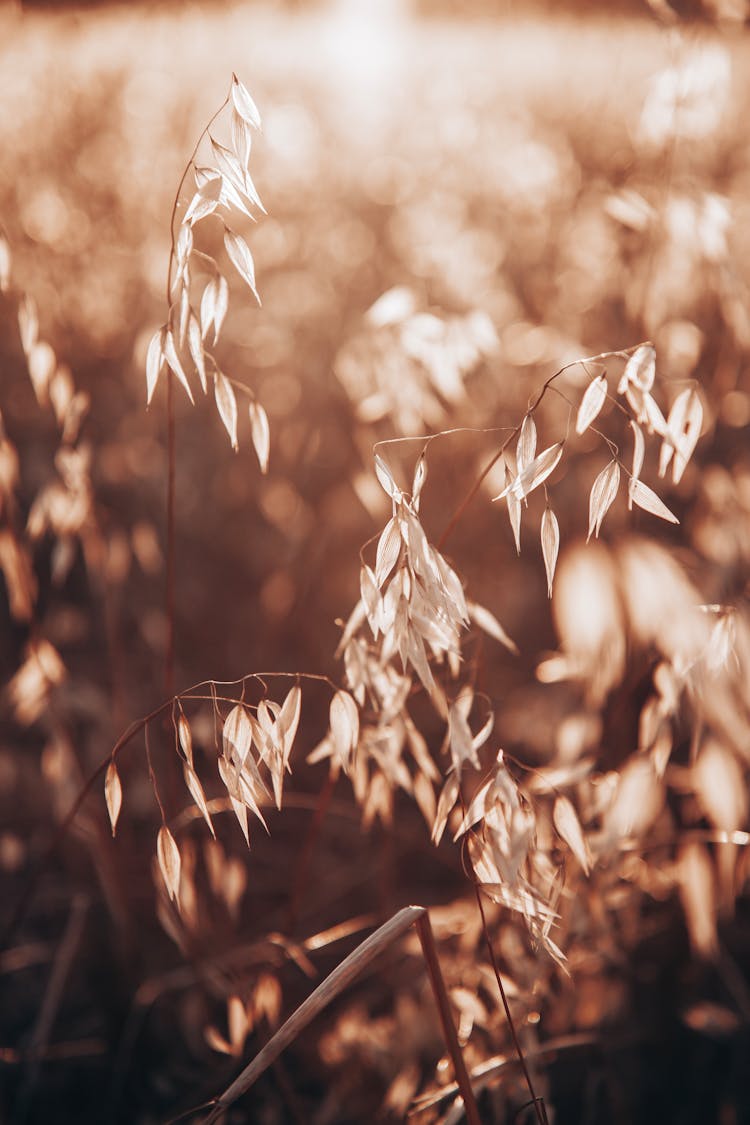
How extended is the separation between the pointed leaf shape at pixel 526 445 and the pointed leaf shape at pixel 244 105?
0.92ft

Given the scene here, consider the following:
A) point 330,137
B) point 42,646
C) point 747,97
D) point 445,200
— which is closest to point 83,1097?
point 42,646

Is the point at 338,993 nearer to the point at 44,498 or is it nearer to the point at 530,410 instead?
the point at 530,410

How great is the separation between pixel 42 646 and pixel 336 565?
2.90 feet

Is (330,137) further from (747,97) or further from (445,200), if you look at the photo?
(747,97)

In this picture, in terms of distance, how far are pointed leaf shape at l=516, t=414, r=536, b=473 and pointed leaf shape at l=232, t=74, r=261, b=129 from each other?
280mm

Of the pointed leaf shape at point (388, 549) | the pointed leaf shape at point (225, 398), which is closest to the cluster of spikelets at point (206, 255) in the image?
the pointed leaf shape at point (225, 398)

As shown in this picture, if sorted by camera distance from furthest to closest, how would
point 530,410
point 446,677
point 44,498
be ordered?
point 44,498 → point 446,677 → point 530,410

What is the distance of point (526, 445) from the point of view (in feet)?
1.97

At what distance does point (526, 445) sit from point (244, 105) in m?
0.31

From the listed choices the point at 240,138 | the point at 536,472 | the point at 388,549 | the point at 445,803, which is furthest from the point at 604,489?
the point at 240,138

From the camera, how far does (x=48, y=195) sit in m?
2.10

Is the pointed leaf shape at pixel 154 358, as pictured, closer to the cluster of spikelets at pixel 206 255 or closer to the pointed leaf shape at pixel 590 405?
the cluster of spikelets at pixel 206 255

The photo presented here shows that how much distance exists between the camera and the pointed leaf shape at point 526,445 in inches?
23.2

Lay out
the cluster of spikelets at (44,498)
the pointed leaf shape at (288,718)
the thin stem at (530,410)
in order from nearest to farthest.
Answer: the thin stem at (530,410), the pointed leaf shape at (288,718), the cluster of spikelets at (44,498)
